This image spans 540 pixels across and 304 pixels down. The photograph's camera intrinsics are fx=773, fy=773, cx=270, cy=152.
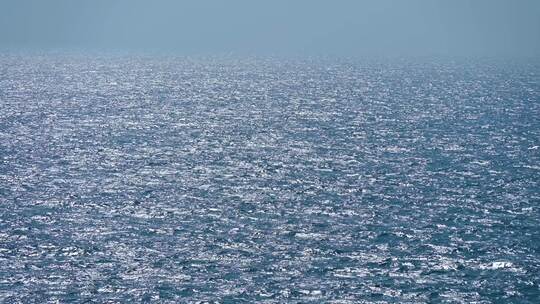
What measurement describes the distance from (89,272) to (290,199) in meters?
25.6

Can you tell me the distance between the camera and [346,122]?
126 m

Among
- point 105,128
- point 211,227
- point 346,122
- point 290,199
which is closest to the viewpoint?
point 211,227

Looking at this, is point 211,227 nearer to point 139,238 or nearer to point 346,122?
point 139,238

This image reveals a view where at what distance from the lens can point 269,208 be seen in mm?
70438

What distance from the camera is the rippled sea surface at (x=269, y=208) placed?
5128 centimetres

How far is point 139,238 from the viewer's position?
6078 cm

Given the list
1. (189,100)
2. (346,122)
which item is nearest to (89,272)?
(346,122)

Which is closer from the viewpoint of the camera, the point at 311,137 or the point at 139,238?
the point at 139,238

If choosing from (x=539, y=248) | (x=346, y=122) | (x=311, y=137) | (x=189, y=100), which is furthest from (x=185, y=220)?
(x=189, y=100)

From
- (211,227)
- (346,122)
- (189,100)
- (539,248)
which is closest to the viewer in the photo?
(539,248)

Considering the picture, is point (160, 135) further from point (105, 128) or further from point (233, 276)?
point (233, 276)

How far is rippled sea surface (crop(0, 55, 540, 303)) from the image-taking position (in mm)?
51281

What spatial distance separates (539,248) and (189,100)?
370ft

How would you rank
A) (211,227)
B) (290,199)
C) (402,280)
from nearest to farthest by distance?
(402,280) → (211,227) → (290,199)
